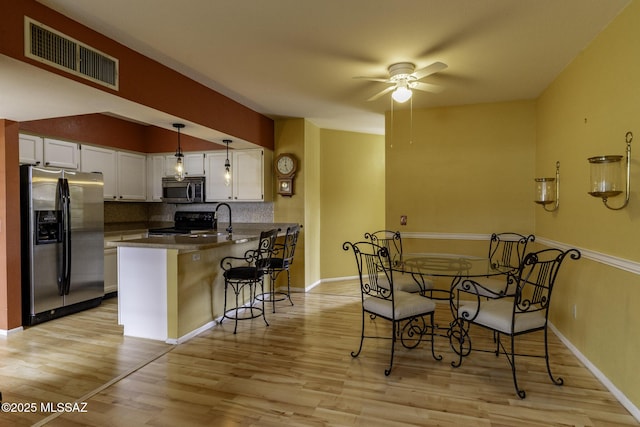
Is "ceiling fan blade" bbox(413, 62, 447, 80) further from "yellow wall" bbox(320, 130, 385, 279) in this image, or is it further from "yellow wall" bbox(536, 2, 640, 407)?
"yellow wall" bbox(320, 130, 385, 279)

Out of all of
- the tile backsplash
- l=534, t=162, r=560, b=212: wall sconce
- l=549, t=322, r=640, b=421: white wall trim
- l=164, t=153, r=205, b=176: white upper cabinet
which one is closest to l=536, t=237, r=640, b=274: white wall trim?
l=534, t=162, r=560, b=212: wall sconce

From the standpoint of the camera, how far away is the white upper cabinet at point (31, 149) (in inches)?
152

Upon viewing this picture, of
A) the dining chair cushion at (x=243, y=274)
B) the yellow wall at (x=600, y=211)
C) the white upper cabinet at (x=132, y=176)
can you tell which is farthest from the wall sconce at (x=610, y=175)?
the white upper cabinet at (x=132, y=176)

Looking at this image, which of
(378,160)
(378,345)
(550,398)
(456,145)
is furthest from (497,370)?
(378,160)

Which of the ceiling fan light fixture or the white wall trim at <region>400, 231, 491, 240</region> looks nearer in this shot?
the ceiling fan light fixture

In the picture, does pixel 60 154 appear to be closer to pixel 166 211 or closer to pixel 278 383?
pixel 166 211

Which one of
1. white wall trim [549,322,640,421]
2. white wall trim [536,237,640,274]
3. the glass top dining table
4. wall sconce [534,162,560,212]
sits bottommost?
white wall trim [549,322,640,421]

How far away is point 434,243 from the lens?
4590 millimetres

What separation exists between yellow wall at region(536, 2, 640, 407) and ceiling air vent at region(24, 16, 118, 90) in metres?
3.58

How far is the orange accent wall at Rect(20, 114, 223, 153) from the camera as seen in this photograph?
4.16 meters

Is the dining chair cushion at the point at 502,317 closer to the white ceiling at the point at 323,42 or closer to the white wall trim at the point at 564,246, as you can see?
the white wall trim at the point at 564,246

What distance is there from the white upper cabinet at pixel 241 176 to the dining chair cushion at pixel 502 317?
329 centimetres

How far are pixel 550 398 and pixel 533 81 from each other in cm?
300

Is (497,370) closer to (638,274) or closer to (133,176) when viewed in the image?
(638,274)
